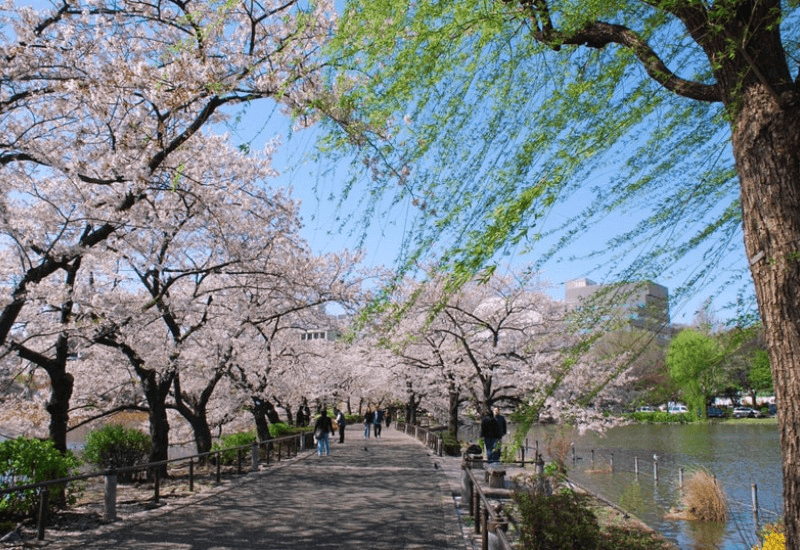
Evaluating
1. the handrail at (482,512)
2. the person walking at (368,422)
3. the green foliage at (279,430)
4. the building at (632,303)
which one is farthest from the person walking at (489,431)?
the person walking at (368,422)

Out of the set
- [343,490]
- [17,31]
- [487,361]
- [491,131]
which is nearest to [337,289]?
[343,490]

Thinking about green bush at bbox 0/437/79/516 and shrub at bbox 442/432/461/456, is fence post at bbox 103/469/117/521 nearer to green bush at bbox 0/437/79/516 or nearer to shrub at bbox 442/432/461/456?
green bush at bbox 0/437/79/516

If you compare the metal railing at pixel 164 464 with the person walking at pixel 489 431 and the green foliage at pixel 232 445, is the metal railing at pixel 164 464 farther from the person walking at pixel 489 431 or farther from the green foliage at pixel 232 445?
the person walking at pixel 489 431

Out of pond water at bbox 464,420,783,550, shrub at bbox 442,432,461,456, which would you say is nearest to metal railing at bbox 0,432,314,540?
shrub at bbox 442,432,461,456

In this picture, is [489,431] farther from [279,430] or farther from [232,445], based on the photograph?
[279,430]

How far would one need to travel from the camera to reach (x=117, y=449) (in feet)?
54.6

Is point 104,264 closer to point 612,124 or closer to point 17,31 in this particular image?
point 17,31

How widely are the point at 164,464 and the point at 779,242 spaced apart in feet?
51.1

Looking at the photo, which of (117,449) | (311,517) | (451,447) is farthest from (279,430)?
(311,517)

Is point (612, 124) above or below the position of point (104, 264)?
below

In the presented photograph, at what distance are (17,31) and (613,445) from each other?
36.3 metres

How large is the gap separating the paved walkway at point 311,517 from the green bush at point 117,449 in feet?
11.4

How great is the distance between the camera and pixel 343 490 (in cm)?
1373

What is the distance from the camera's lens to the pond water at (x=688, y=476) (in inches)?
509
